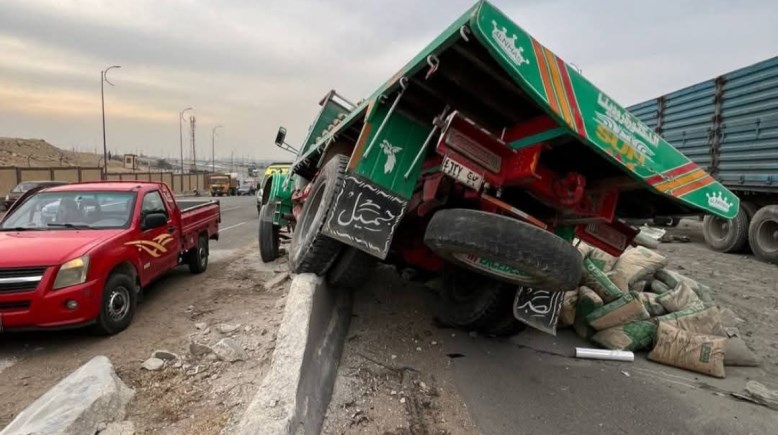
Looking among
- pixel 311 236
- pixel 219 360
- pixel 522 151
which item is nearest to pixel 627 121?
pixel 522 151

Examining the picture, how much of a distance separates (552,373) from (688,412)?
0.99 metres

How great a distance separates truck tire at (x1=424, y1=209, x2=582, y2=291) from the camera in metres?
2.77

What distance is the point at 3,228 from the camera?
201 inches

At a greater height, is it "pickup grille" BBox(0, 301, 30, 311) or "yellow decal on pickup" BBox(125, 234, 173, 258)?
"yellow decal on pickup" BBox(125, 234, 173, 258)

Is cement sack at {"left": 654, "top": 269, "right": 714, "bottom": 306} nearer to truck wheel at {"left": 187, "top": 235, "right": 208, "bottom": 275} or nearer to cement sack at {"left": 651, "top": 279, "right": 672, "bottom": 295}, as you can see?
cement sack at {"left": 651, "top": 279, "right": 672, "bottom": 295}

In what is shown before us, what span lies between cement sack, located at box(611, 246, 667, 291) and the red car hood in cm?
552

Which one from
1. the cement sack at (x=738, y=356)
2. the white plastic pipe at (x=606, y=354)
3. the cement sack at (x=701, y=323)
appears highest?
the cement sack at (x=701, y=323)

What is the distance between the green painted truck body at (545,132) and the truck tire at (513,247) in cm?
58

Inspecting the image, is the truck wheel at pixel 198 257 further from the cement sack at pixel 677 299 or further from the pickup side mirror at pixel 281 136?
the cement sack at pixel 677 299

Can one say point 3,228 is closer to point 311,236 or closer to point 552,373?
point 311,236

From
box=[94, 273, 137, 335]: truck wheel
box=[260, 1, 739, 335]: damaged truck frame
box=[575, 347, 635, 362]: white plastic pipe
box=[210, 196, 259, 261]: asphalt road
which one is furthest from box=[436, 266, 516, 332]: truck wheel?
box=[210, 196, 259, 261]: asphalt road

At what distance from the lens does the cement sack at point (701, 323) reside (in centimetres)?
442

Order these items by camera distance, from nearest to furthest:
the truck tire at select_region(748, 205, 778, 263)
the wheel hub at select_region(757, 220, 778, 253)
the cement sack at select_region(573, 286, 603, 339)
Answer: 1. the cement sack at select_region(573, 286, 603, 339)
2. the truck tire at select_region(748, 205, 778, 263)
3. the wheel hub at select_region(757, 220, 778, 253)

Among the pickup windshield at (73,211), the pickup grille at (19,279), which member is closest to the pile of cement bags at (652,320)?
the pickup grille at (19,279)
